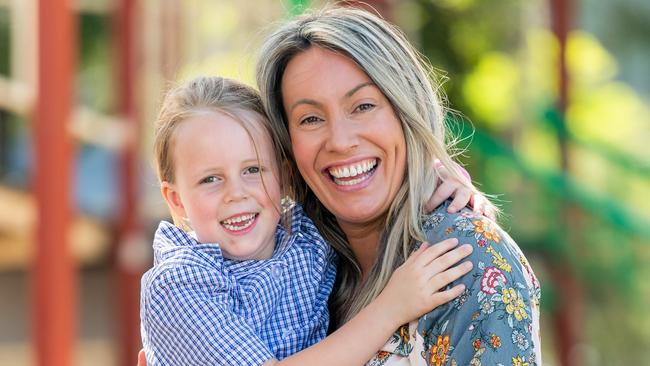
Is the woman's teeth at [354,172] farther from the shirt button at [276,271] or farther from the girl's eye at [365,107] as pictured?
the shirt button at [276,271]

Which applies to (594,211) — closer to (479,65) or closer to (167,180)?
(479,65)

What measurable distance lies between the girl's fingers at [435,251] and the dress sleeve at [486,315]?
2cm

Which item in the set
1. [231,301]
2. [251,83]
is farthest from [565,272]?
[231,301]

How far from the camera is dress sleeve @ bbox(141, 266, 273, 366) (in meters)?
2.61

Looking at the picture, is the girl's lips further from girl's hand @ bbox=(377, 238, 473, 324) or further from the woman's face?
girl's hand @ bbox=(377, 238, 473, 324)

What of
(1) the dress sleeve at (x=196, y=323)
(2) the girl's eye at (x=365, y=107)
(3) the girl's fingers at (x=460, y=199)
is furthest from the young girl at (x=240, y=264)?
(2) the girl's eye at (x=365, y=107)

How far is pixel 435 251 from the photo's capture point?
8.37ft

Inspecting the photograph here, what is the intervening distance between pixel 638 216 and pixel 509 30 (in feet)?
13.0

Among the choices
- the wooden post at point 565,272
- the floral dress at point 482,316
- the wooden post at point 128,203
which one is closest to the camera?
the floral dress at point 482,316

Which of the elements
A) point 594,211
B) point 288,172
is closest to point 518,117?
point 594,211

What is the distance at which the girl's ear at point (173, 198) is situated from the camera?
291 cm

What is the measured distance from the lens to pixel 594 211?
29.1 feet

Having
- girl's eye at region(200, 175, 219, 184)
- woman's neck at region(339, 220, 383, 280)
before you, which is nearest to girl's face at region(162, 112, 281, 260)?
girl's eye at region(200, 175, 219, 184)

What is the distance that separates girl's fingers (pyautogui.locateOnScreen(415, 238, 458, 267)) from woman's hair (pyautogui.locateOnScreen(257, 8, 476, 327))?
3.2 inches
